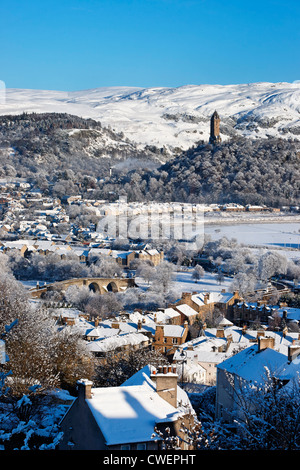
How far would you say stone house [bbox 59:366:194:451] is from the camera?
6406 mm

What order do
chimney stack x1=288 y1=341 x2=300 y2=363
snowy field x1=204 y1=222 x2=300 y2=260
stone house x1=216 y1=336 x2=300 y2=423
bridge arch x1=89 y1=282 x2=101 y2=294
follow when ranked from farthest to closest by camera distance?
1. snowy field x1=204 y1=222 x2=300 y2=260
2. bridge arch x1=89 y1=282 x2=101 y2=294
3. chimney stack x1=288 y1=341 x2=300 y2=363
4. stone house x1=216 y1=336 x2=300 y2=423

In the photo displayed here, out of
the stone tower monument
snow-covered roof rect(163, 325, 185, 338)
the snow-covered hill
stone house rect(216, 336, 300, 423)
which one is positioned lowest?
snow-covered roof rect(163, 325, 185, 338)

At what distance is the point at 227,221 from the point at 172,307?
1763 inches

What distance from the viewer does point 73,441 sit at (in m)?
7.04

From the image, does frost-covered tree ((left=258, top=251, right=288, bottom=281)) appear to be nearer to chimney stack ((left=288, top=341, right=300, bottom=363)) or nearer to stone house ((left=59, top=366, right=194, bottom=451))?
chimney stack ((left=288, top=341, right=300, bottom=363))

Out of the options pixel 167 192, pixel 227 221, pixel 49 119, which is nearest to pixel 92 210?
pixel 227 221

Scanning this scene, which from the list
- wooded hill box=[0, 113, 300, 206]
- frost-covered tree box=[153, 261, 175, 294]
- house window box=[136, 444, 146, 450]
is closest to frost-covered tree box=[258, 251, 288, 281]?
frost-covered tree box=[153, 261, 175, 294]

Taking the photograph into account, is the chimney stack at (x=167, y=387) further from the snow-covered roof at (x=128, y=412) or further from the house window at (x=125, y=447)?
the house window at (x=125, y=447)

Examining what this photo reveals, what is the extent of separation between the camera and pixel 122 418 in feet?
21.8

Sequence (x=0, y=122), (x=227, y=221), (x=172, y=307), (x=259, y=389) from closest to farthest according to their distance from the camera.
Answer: (x=259, y=389) → (x=172, y=307) → (x=227, y=221) → (x=0, y=122)

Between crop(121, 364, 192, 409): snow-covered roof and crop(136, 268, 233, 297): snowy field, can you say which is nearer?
crop(121, 364, 192, 409): snow-covered roof

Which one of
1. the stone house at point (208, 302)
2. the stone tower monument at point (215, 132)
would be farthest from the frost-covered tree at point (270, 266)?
the stone tower monument at point (215, 132)

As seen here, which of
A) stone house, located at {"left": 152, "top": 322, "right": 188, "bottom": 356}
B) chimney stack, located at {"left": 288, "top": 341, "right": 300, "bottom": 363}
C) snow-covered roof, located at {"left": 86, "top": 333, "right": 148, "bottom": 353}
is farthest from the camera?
stone house, located at {"left": 152, "top": 322, "right": 188, "bottom": 356}
